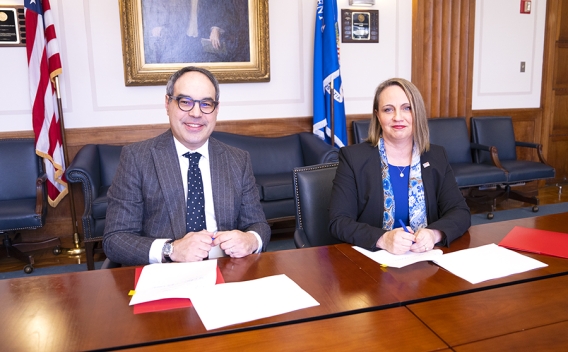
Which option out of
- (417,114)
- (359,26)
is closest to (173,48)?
(359,26)

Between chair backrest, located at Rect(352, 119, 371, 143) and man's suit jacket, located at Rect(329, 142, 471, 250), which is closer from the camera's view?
man's suit jacket, located at Rect(329, 142, 471, 250)

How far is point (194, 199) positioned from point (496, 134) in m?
4.17

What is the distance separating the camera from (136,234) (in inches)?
69.3

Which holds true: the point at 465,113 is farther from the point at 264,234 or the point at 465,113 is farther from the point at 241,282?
the point at 241,282

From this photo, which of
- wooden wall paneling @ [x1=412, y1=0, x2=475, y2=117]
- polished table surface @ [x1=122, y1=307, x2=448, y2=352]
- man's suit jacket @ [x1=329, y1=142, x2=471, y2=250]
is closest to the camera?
polished table surface @ [x1=122, y1=307, x2=448, y2=352]

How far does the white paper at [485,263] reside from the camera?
1351 millimetres

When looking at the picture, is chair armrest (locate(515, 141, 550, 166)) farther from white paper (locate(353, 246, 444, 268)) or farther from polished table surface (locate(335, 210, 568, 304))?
white paper (locate(353, 246, 444, 268))

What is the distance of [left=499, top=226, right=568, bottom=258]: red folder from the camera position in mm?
1534

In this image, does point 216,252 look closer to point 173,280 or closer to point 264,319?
point 173,280

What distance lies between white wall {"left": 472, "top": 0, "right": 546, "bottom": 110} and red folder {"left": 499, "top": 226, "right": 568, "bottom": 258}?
383 cm

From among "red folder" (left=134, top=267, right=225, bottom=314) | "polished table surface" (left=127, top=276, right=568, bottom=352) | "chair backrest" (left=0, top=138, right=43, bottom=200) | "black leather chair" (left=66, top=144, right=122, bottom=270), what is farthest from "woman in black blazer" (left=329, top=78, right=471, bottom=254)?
"chair backrest" (left=0, top=138, right=43, bottom=200)

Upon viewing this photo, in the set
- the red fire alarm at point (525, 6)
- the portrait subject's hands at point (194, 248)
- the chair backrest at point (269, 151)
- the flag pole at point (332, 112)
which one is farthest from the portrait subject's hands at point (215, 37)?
the red fire alarm at point (525, 6)

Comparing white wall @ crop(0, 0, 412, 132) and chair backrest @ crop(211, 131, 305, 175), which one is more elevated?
white wall @ crop(0, 0, 412, 132)

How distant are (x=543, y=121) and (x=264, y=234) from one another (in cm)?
491
